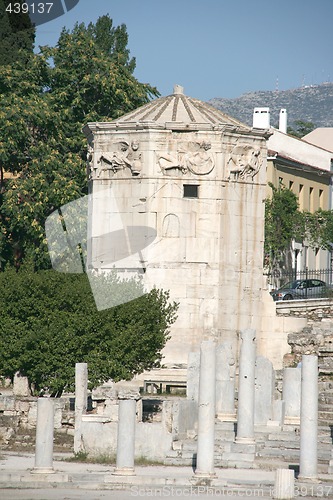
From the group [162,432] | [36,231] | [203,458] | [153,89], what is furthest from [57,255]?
[203,458]

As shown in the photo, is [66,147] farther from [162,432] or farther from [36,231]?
[162,432]

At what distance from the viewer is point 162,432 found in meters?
37.4

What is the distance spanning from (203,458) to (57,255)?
81.0 ft

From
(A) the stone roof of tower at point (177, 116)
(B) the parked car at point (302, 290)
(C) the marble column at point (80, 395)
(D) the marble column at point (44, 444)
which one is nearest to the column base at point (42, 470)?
(D) the marble column at point (44, 444)

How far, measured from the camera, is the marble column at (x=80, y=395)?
3809 cm

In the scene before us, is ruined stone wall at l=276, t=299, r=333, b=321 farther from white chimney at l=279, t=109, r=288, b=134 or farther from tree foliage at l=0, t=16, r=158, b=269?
white chimney at l=279, t=109, r=288, b=134

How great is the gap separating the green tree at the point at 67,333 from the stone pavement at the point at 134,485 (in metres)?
7.73

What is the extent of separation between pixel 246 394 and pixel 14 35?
28783 millimetres

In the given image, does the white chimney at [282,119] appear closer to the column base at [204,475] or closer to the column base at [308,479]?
the column base at [308,479]

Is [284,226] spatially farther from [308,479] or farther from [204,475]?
[204,475]

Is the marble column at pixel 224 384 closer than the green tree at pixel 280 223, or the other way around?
the marble column at pixel 224 384

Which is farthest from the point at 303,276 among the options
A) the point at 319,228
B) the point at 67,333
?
the point at 67,333

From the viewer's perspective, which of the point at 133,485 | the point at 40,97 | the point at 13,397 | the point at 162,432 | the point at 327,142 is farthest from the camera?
the point at 327,142

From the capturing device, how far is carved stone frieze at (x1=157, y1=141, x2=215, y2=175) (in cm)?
4684
